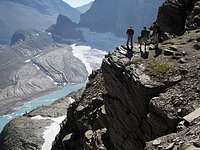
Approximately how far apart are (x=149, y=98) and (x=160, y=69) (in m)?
3.39

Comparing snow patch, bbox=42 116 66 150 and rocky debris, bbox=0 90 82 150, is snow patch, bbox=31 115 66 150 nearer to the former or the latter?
snow patch, bbox=42 116 66 150

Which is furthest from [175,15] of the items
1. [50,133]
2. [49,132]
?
[49,132]

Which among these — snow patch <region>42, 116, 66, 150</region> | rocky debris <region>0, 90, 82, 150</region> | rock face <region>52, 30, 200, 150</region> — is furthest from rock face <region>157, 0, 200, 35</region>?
snow patch <region>42, 116, 66, 150</region>

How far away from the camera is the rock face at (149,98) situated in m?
31.8

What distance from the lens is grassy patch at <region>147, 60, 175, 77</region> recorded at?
37.2 meters

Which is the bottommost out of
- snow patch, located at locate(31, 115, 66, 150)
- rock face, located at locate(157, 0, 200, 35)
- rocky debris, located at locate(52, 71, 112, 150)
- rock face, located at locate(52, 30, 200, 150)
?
snow patch, located at locate(31, 115, 66, 150)

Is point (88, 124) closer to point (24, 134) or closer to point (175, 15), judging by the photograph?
point (175, 15)

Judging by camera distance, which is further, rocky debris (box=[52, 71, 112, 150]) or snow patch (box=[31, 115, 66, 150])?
snow patch (box=[31, 115, 66, 150])

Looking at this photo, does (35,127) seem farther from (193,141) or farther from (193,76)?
(193,141)

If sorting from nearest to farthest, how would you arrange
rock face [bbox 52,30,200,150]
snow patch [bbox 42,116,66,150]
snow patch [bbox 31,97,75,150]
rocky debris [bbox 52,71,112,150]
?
rock face [bbox 52,30,200,150]
rocky debris [bbox 52,71,112,150]
snow patch [bbox 42,116,66,150]
snow patch [bbox 31,97,75,150]

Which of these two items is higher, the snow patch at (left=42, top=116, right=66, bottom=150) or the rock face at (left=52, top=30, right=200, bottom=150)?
the rock face at (left=52, top=30, right=200, bottom=150)

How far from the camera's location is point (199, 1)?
5441cm

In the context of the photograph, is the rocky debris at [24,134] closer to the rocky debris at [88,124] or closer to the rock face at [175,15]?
the rocky debris at [88,124]

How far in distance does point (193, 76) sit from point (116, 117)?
9060 mm
